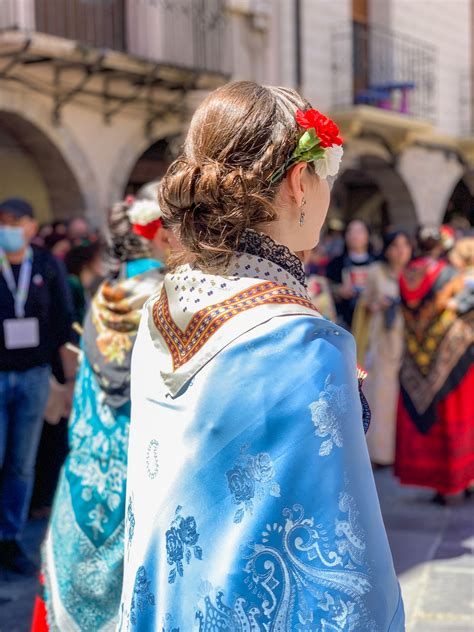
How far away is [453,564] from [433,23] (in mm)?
13352

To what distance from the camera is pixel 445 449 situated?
5863 millimetres

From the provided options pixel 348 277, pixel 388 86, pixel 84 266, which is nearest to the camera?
pixel 84 266

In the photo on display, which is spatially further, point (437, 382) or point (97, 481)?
point (437, 382)

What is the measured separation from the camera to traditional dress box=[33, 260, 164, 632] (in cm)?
279

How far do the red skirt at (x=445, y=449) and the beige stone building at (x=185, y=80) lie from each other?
4566mm

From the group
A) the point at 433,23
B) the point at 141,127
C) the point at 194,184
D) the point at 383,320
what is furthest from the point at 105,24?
the point at 194,184

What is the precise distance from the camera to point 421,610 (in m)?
3.92

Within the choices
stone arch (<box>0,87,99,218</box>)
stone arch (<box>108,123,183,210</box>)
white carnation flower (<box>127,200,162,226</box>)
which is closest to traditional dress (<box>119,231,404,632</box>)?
white carnation flower (<box>127,200,162,226</box>)

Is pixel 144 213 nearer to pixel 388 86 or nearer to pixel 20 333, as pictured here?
pixel 20 333

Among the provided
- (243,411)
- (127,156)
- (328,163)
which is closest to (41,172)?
(127,156)

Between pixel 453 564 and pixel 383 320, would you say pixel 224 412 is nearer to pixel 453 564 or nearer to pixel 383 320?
pixel 453 564

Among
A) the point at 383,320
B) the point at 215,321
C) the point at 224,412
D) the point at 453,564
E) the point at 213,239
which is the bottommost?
the point at 453,564

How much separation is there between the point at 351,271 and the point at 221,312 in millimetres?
6130

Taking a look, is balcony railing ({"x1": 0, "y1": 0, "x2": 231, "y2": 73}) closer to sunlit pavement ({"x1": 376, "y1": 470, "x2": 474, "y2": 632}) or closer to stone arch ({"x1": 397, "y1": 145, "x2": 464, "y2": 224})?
stone arch ({"x1": 397, "y1": 145, "x2": 464, "y2": 224})
